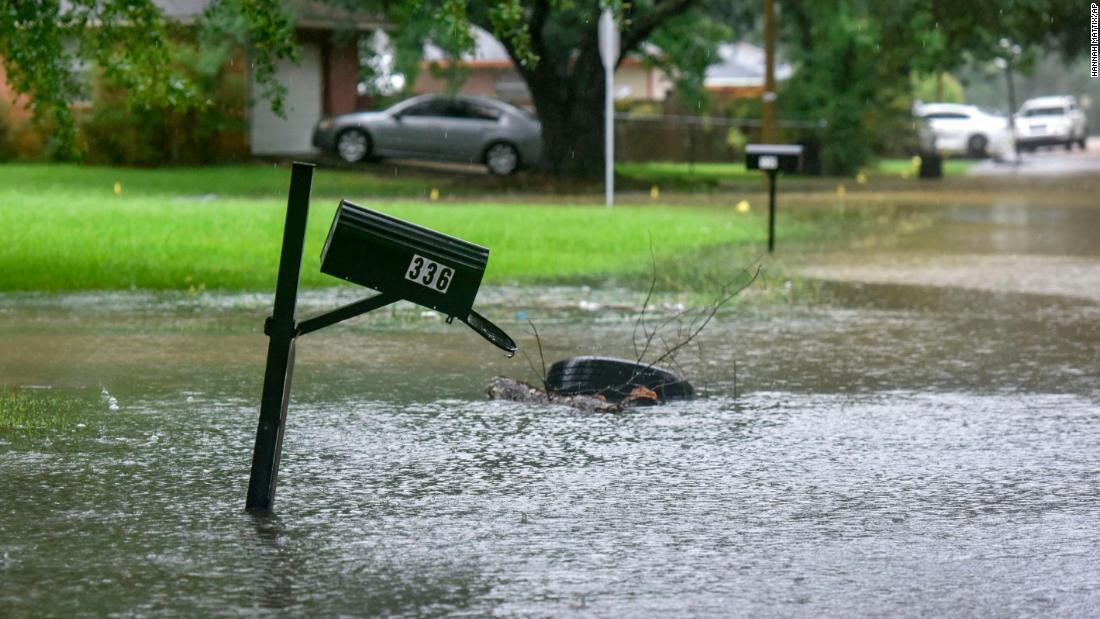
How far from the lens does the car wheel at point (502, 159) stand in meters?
41.1

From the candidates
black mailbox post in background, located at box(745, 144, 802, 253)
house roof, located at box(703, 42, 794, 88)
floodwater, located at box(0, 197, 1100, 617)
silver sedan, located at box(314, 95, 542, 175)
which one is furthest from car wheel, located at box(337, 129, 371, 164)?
house roof, located at box(703, 42, 794, 88)

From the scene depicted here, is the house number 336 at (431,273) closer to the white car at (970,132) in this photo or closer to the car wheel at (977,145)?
the white car at (970,132)

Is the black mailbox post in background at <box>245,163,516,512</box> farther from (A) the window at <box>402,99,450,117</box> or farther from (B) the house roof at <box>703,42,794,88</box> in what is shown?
(B) the house roof at <box>703,42,794,88</box>

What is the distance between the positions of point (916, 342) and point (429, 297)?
6.30 meters

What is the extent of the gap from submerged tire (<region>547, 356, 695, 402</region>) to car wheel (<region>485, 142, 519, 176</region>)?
30.7 metres

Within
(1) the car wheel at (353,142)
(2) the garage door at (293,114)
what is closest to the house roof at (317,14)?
(2) the garage door at (293,114)

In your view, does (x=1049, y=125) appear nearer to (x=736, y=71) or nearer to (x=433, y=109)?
(x=736, y=71)

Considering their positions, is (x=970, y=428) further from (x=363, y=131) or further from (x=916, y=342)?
(x=363, y=131)

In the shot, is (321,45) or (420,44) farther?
(321,45)

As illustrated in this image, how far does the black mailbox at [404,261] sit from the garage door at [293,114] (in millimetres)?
37356

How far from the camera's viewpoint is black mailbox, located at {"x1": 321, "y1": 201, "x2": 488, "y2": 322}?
7.15m

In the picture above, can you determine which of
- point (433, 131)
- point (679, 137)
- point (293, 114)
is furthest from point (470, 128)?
point (679, 137)

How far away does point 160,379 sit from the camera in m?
10.9

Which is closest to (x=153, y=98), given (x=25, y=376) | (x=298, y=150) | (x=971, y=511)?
(x=25, y=376)
